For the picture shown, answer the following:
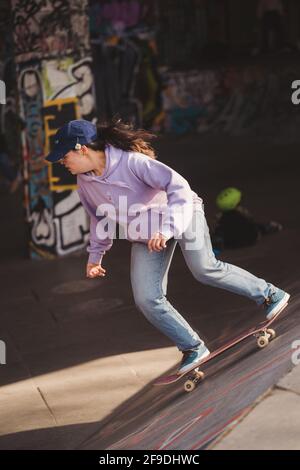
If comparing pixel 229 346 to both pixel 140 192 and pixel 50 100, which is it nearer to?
pixel 140 192

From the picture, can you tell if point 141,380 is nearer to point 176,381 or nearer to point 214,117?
point 176,381

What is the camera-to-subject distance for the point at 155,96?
21828mm

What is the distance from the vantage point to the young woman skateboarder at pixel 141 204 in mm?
5965

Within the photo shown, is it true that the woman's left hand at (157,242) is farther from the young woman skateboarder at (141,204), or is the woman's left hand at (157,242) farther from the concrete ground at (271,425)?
the concrete ground at (271,425)

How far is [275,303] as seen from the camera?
6.59 meters

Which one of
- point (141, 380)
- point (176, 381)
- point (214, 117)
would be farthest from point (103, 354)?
point (214, 117)

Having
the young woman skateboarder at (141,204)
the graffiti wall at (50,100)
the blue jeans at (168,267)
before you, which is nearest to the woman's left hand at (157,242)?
the young woman skateboarder at (141,204)

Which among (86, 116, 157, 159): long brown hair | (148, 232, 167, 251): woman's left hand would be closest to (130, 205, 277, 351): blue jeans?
(148, 232, 167, 251): woman's left hand

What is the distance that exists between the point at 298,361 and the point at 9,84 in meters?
12.8

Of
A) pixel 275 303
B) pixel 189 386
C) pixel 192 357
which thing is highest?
pixel 275 303

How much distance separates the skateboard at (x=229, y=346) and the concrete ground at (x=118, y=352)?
0.06 meters

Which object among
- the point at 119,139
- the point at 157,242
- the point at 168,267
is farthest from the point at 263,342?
the point at 119,139

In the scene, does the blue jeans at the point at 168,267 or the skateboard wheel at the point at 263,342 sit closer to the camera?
the blue jeans at the point at 168,267

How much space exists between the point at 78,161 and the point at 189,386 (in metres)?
1.58
